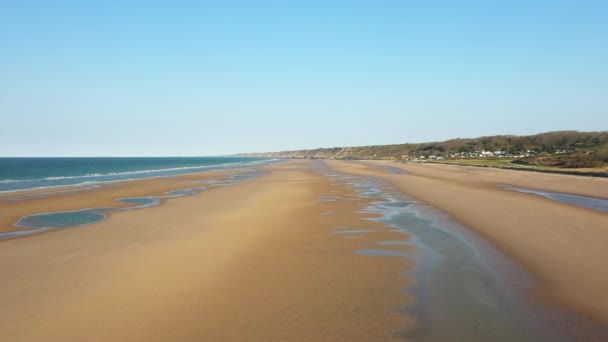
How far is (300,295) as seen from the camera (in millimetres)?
7191

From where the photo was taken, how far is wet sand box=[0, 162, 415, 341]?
228 inches

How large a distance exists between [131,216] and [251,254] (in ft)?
30.8

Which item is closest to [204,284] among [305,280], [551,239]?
[305,280]

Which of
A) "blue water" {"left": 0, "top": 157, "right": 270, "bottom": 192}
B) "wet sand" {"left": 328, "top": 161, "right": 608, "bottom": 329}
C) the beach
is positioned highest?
"blue water" {"left": 0, "top": 157, "right": 270, "bottom": 192}

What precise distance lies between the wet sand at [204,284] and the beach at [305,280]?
0.03 metres

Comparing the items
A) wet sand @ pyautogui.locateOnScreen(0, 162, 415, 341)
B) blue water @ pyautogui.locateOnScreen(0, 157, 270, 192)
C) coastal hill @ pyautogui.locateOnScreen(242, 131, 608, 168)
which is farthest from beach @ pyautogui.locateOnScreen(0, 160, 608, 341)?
coastal hill @ pyautogui.locateOnScreen(242, 131, 608, 168)

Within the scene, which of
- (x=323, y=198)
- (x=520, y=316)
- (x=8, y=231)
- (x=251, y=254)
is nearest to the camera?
(x=520, y=316)

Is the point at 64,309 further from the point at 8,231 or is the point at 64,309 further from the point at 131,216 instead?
the point at 131,216

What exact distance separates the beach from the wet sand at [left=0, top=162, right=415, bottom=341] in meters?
0.03

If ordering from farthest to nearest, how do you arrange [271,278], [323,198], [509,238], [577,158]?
[577,158], [323,198], [509,238], [271,278]

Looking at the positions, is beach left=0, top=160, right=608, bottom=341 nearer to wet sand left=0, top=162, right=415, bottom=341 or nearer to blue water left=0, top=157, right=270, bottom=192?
wet sand left=0, top=162, right=415, bottom=341

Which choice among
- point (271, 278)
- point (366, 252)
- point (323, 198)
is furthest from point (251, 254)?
point (323, 198)

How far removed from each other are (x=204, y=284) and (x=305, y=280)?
1.97 meters

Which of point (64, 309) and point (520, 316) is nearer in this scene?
point (520, 316)
